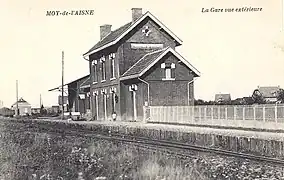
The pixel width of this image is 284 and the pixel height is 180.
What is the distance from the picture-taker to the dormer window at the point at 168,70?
9266 millimetres

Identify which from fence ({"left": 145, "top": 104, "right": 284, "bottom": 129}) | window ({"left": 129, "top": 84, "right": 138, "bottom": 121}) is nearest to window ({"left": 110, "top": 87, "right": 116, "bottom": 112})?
window ({"left": 129, "top": 84, "right": 138, "bottom": 121})

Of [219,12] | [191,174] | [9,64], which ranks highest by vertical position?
[219,12]

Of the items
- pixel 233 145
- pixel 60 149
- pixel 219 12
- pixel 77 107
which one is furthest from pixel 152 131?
pixel 77 107

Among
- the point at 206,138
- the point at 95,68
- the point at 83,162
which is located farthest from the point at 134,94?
the point at 83,162

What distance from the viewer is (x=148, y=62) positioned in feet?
29.9

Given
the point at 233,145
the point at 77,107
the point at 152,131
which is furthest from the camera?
the point at 77,107

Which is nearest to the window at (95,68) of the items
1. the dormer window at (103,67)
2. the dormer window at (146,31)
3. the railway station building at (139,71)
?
the railway station building at (139,71)

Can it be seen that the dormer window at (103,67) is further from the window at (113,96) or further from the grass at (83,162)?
the grass at (83,162)

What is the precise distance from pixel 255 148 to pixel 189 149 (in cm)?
76

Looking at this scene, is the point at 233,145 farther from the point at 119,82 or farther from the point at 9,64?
the point at 119,82

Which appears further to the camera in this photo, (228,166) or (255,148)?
(255,148)

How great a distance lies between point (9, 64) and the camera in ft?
16.6

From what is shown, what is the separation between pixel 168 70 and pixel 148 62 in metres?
0.44

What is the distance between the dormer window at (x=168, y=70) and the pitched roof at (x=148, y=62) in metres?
0.21
